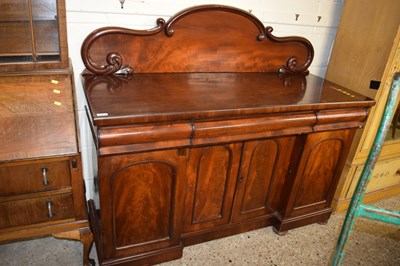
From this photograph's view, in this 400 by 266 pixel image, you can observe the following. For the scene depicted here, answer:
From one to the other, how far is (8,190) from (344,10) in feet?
7.39

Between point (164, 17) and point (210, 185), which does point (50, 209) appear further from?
point (164, 17)

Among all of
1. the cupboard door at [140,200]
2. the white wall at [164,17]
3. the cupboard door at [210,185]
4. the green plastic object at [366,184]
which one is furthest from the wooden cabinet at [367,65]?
the cupboard door at [140,200]

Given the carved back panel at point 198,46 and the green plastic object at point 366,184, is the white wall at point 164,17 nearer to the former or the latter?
the carved back panel at point 198,46

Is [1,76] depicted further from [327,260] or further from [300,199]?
[327,260]

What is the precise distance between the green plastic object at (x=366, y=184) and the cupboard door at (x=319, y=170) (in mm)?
877

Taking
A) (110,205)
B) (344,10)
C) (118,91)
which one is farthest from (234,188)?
(344,10)

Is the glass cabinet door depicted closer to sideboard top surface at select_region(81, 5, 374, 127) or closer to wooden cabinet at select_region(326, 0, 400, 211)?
sideboard top surface at select_region(81, 5, 374, 127)

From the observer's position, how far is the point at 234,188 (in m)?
1.88

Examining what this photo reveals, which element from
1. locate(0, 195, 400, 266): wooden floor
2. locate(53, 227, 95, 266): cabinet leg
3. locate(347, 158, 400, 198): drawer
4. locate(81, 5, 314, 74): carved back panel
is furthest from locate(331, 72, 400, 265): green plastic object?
locate(347, 158, 400, 198): drawer

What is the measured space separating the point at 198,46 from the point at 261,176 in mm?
867

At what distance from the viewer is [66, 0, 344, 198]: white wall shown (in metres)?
1.72

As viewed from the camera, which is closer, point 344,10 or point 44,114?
point 44,114

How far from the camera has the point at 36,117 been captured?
1400 mm

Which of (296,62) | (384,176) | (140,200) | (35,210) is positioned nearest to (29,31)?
(35,210)
